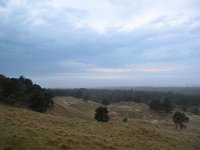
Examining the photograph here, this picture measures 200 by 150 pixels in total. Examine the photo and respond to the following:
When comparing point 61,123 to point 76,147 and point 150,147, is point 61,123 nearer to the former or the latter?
point 150,147

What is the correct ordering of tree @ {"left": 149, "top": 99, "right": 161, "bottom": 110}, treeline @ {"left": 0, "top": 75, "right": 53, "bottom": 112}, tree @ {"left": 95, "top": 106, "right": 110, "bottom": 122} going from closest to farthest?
treeline @ {"left": 0, "top": 75, "right": 53, "bottom": 112} → tree @ {"left": 95, "top": 106, "right": 110, "bottom": 122} → tree @ {"left": 149, "top": 99, "right": 161, "bottom": 110}

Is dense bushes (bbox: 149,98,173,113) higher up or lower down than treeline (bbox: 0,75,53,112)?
lower down

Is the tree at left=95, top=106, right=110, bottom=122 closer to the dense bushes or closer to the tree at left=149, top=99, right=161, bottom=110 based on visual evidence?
the tree at left=149, top=99, right=161, bottom=110

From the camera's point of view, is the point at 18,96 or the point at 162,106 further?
the point at 162,106

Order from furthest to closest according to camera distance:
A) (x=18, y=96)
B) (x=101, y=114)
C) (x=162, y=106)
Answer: (x=162, y=106), (x=18, y=96), (x=101, y=114)

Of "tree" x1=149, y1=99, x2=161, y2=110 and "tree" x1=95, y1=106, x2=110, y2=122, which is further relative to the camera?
"tree" x1=149, y1=99, x2=161, y2=110

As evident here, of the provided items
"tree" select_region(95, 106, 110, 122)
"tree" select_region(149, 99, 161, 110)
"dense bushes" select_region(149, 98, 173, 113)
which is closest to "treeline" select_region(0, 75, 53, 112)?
"tree" select_region(95, 106, 110, 122)

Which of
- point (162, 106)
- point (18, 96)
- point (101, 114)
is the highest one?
point (18, 96)

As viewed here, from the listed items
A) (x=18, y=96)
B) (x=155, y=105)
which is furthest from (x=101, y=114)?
(x=155, y=105)

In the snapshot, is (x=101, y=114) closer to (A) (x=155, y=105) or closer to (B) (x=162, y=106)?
(A) (x=155, y=105)

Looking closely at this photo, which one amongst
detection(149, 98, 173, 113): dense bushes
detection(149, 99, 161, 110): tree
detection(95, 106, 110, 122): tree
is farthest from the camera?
detection(149, 99, 161, 110): tree

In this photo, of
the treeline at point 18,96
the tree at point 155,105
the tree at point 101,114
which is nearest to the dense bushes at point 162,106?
the tree at point 155,105

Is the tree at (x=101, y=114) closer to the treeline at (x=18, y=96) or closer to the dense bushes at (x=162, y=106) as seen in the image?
the treeline at (x=18, y=96)

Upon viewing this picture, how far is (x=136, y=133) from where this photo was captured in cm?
3759
